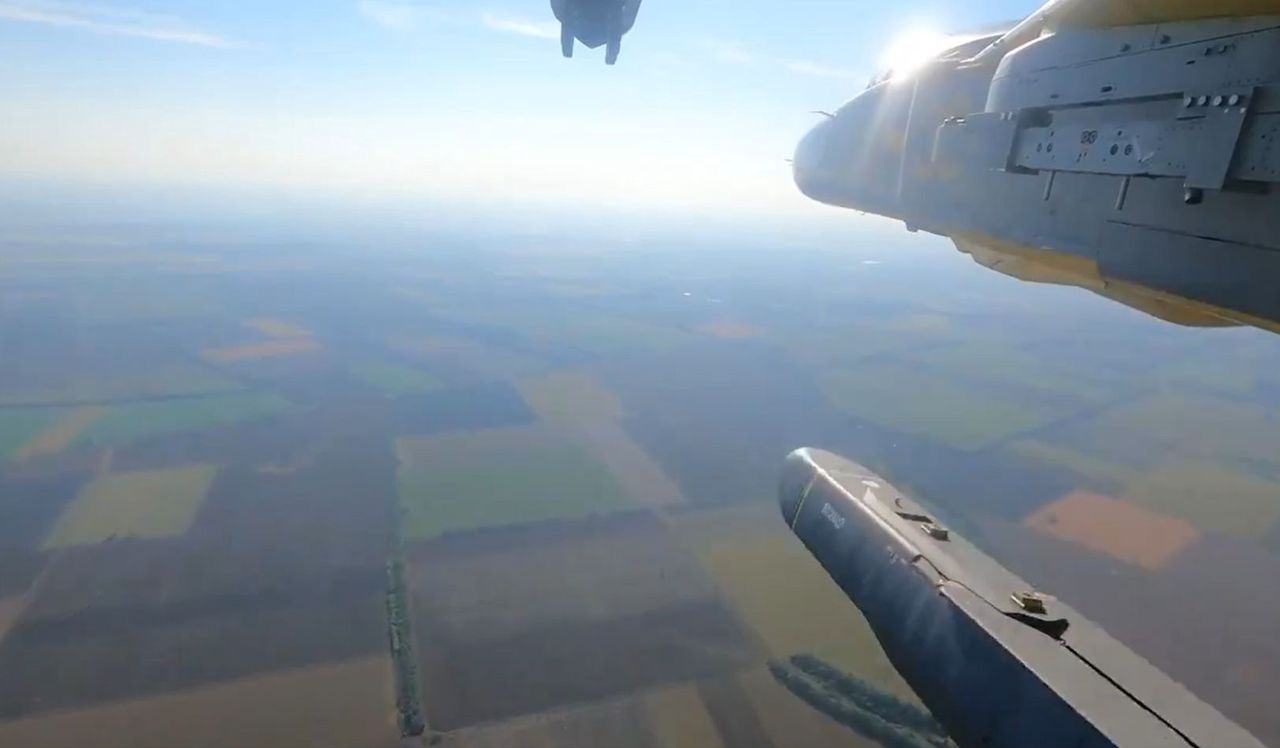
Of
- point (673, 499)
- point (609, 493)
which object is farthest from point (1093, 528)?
point (609, 493)

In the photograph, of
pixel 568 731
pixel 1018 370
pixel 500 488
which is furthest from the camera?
pixel 1018 370

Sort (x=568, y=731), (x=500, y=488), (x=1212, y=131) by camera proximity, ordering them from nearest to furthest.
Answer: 1. (x=1212, y=131)
2. (x=568, y=731)
3. (x=500, y=488)

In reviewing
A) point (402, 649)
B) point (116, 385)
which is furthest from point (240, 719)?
point (116, 385)

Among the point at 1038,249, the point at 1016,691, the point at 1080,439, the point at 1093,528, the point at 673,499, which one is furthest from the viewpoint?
the point at 1080,439

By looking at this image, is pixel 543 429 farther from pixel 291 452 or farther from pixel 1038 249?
pixel 1038 249

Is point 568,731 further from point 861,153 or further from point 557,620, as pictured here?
point 861,153

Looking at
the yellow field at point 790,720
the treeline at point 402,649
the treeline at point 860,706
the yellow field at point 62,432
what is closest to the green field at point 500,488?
the treeline at point 402,649
